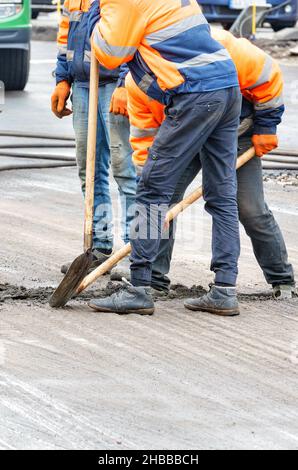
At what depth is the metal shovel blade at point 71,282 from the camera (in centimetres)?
623

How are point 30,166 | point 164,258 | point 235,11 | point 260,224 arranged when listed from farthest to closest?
point 235,11
point 30,166
point 164,258
point 260,224

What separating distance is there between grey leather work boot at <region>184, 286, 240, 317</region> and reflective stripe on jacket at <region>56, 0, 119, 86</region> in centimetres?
154

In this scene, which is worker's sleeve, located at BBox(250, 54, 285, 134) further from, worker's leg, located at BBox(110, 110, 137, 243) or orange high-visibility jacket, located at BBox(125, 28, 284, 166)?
worker's leg, located at BBox(110, 110, 137, 243)

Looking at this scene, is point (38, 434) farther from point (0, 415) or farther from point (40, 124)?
point (40, 124)

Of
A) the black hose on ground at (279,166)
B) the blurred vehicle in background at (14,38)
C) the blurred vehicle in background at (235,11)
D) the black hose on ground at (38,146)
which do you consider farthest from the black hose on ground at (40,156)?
the blurred vehicle in background at (235,11)

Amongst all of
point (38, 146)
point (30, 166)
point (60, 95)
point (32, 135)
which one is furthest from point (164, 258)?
point (32, 135)

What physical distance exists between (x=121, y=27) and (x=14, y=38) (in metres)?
9.04

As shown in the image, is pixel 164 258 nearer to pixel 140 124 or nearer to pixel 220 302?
pixel 220 302

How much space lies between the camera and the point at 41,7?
2592cm

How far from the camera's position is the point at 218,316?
6293 mm

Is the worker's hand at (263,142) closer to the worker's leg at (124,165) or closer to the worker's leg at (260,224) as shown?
the worker's leg at (260,224)

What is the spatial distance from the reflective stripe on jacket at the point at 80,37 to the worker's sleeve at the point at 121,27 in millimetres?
1172

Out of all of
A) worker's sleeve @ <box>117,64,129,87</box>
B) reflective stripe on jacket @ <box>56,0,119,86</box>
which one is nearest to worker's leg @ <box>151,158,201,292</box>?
worker's sleeve @ <box>117,64,129,87</box>

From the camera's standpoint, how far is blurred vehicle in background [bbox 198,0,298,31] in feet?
65.2
